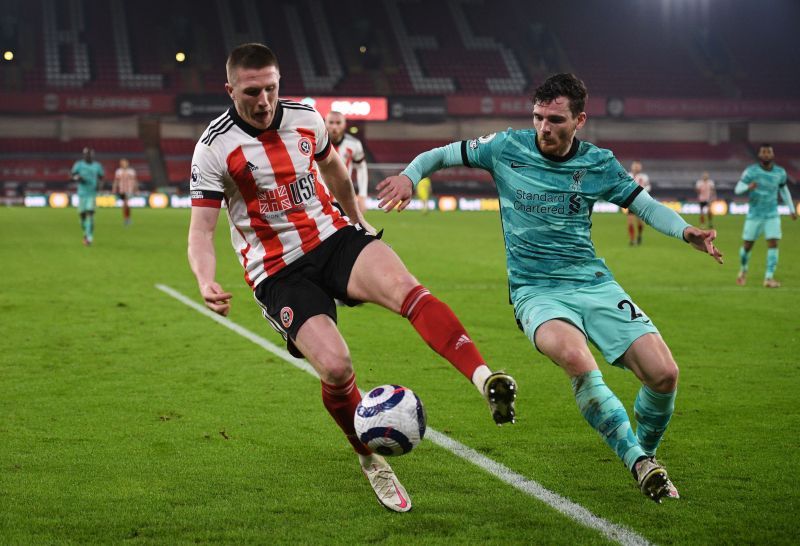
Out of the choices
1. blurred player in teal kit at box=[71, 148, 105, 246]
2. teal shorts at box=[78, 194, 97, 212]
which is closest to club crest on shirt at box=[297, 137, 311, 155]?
blurred player in teal kit at box=[71, 148, 105, 246]

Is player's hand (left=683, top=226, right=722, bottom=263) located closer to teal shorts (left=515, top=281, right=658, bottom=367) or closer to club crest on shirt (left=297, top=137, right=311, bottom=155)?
teal shorts (left=515, top=281, right=658, bottom=367)

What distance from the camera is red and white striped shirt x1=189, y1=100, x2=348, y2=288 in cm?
511

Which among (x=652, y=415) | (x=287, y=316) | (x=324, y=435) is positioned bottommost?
(x=324, y=435)

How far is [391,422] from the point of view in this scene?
14.9ft

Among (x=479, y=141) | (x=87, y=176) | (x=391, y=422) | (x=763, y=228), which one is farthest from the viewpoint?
(x=87, y=176)

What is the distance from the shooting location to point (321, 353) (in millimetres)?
4852

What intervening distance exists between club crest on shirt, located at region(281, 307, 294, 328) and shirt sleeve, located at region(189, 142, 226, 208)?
604mm

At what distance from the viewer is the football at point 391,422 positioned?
4.55m

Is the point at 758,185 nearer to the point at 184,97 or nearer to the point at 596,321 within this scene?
the point at 596,321

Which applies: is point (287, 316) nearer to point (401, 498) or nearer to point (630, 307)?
point (401, 498)

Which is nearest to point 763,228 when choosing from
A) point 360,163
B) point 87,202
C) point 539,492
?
point 360,163

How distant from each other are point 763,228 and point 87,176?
14544 mm

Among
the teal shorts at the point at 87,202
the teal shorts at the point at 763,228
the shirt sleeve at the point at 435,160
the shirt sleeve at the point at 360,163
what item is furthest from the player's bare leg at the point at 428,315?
the teal shorts at the point at 87,202

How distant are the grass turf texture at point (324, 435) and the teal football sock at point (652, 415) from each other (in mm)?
235
